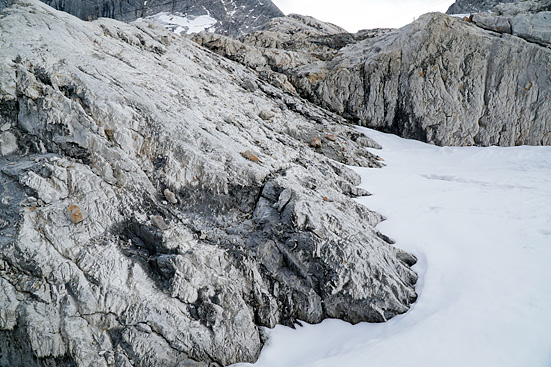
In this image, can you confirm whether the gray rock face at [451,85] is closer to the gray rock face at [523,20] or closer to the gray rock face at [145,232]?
the gray rock face at [523,20]

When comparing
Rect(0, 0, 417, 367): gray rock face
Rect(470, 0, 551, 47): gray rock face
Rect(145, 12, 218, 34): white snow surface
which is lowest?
Rect(0, 0, 417, 367): gray rock face

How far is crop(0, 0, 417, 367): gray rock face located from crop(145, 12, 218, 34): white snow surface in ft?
302

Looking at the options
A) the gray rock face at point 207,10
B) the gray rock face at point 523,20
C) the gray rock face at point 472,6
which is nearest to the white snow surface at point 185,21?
the gray rock face at point 207,10

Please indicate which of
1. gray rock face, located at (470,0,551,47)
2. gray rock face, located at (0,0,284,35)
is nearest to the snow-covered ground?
gray rock face, located at (470,0,551,47)

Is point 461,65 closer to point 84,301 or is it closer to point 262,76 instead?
point 262,76

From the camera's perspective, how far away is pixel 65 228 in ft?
22.4

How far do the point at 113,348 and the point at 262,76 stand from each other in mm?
22336

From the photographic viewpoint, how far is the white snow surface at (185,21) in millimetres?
90444

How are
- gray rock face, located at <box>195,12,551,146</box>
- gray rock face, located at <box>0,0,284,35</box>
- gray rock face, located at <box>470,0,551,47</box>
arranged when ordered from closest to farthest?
1. gray rock face, located at <box>195,12,551,146</box>
2. gray rock face, located at <box>470,0,551,47</box>
3. gray rock face, located at <box>0,0,284,35</box>

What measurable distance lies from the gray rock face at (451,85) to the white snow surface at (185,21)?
83981 mm

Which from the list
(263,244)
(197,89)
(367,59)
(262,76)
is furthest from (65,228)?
(367,59)

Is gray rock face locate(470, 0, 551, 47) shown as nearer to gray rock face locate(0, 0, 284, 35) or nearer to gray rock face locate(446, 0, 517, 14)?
gray rock face locate(446, 0, 517, 14)

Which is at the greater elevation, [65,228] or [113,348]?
[65,228]

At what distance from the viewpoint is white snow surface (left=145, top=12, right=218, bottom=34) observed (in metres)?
90.4
